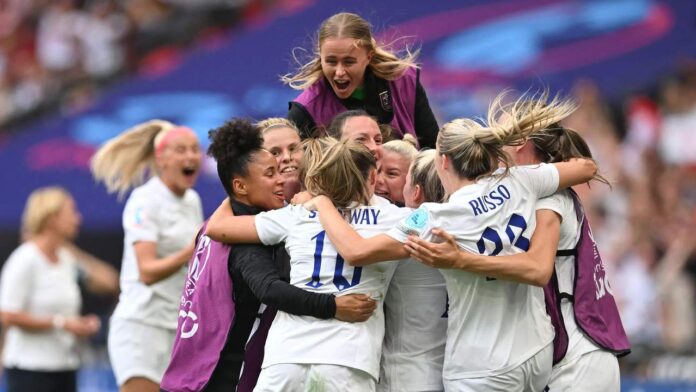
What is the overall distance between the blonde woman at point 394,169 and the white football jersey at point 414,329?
0.51m

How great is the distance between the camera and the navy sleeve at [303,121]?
573 cm

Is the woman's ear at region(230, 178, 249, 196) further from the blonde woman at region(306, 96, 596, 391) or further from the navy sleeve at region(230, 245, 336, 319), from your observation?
the blonde woman at region(306, 96, 596, 391)

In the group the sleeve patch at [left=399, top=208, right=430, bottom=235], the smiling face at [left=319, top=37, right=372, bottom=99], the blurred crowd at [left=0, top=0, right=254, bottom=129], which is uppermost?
the blurred crowd at [left=0, top=0, right=254, bottom=129]

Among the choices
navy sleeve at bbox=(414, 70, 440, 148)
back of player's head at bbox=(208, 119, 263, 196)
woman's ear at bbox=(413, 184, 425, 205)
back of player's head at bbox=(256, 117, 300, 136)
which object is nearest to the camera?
woman's ear at bbox=(413, 184, 425, 205)

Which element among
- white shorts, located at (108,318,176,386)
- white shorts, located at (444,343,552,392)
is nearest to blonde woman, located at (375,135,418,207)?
white shorts, located at (444,343,552,392)

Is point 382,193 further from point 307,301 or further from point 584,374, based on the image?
point 584,374

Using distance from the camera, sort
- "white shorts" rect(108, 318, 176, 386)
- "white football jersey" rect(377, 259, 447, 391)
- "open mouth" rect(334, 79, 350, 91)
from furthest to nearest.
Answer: "white shorts" rect(108, 318, 176, 386) < "open mouth" rect(334, 79, 350, 91) < "white football jersey" rect(377, 259, 447, 391)

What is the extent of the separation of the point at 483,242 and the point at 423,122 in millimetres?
1416

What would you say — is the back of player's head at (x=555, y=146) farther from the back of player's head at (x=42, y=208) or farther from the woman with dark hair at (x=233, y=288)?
the back of player's head at (x=42, y=208)

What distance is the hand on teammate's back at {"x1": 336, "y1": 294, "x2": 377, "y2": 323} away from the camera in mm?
4668

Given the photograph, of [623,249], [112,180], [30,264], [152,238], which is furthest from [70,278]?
[623,249]

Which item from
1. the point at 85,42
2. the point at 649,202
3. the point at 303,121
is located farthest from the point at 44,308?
the point at 649,202

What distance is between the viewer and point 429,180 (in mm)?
5082

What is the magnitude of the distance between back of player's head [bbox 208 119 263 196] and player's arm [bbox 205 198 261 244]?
0.63 ft
